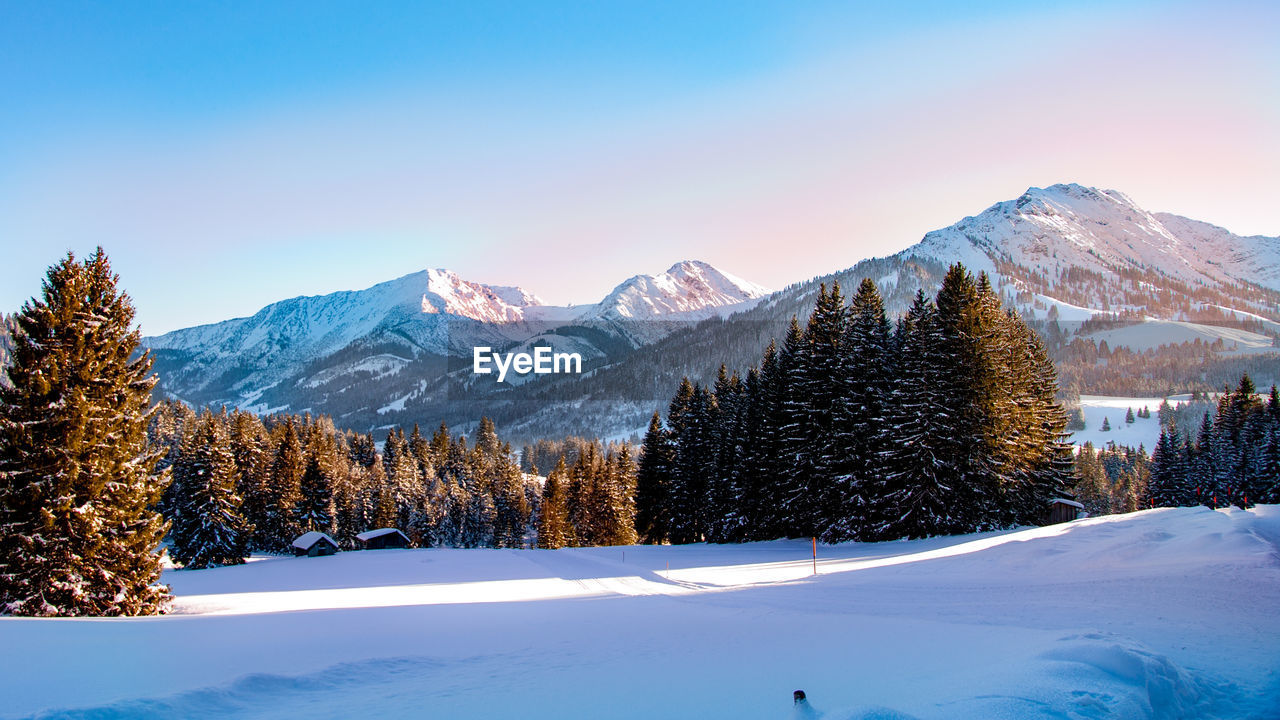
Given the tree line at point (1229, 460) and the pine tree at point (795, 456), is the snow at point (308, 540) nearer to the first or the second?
the pine tree at point (795, 456)

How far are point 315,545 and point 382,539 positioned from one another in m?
7.82

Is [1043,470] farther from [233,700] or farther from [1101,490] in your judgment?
[1101,490]

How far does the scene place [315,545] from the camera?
5566cm

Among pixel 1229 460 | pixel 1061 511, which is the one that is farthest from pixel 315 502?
pixel 1229 460

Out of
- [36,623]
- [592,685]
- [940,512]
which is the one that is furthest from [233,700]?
[940,512]

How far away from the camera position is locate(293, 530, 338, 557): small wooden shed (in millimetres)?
55719

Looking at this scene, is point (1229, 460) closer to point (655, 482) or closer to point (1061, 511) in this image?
point (1061, 511)

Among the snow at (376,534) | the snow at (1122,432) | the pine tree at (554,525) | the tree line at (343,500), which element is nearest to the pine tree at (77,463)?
the tree line at (343,500)

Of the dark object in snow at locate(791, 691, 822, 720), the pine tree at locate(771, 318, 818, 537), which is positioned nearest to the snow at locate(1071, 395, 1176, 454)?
the pine tree at locate(771, 318, 818, 537)

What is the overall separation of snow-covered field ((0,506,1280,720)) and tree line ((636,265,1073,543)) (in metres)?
10.6

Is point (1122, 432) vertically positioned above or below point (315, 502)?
below

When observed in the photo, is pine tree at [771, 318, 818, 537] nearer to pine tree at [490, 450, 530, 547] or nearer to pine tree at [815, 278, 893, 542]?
pine tree at [815, 278, 893, 542]

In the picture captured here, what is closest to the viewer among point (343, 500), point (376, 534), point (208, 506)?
point (208, 506)

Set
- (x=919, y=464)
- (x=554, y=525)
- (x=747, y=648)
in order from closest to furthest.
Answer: (x=747, y=648) → (x=919, y=464) → (x=554, y=525)
